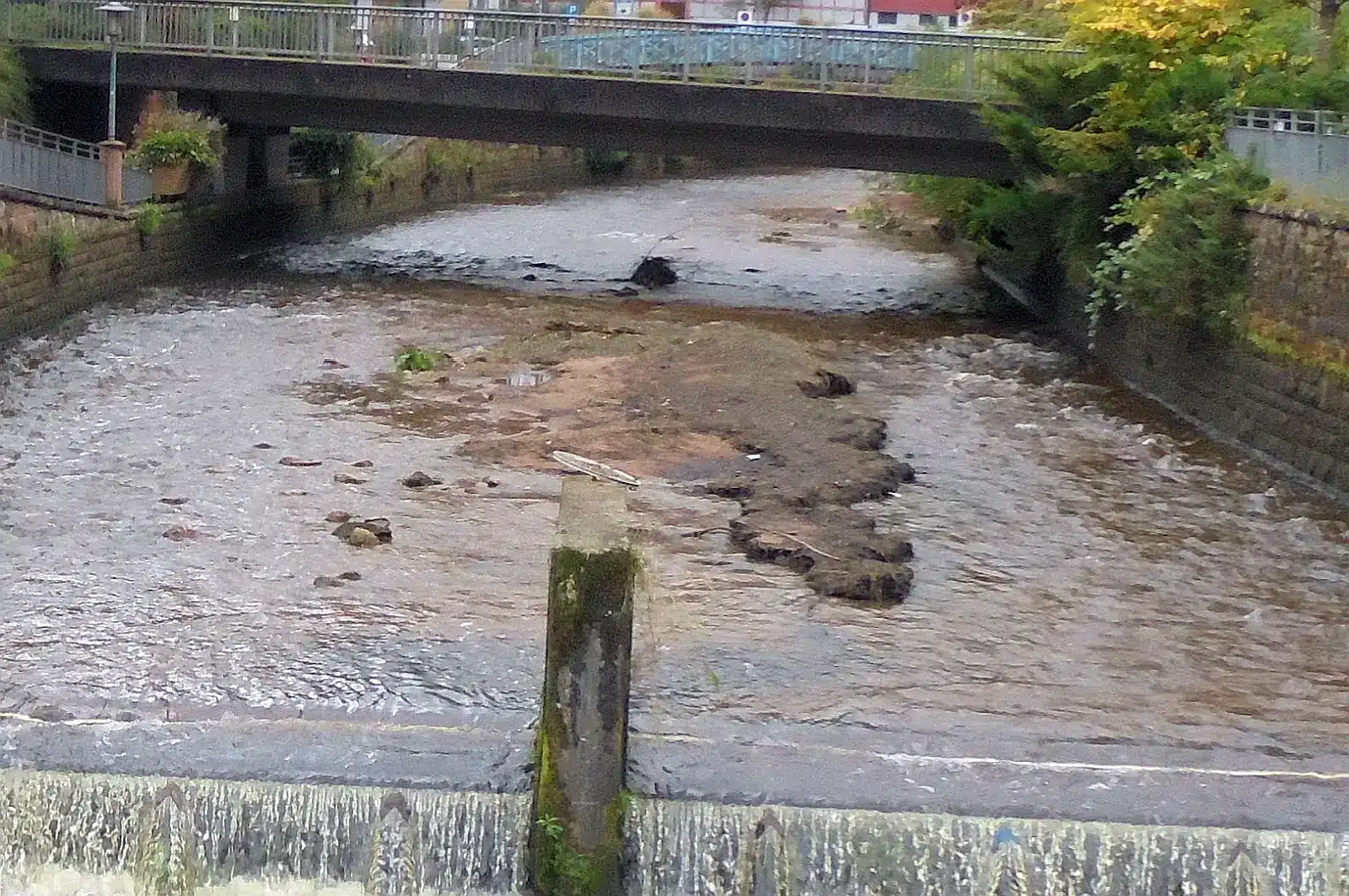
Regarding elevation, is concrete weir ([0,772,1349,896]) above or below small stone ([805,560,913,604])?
below

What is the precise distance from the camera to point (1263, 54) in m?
21.3

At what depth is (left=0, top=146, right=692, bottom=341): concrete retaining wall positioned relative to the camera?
23438mm

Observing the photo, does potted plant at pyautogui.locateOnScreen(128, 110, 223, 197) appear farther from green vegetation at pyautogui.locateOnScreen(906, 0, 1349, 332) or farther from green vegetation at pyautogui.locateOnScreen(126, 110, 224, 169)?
green vegetation at pyautogui.locateOnScreen(906, 0, 1349, 332)

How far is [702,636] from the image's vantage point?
11883mm

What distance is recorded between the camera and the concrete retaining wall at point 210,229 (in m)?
23.4

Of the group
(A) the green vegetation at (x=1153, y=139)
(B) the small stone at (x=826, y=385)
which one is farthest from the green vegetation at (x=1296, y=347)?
(B) the small stone at (x=826, y=385)

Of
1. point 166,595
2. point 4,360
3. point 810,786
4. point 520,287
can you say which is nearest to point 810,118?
point 520,287

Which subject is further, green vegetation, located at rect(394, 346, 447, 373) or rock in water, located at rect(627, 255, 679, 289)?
rock in water, located at rect(627, 255, 679, 289)

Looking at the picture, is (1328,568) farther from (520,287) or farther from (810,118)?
(520,287)

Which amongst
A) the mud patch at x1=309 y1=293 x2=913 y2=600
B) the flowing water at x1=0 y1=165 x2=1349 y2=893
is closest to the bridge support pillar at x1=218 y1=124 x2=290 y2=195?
the mud patch at x1=309 y1=293 x2=913 y2=600

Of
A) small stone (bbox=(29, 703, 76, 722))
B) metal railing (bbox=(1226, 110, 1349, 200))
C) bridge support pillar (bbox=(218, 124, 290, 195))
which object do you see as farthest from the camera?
bridge support pillar (bbox=(218, 124, 290, 195))

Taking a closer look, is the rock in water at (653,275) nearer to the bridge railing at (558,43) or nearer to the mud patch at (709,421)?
the bridge railing at (558,43)

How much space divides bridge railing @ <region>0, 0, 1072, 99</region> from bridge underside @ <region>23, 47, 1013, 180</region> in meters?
0.37

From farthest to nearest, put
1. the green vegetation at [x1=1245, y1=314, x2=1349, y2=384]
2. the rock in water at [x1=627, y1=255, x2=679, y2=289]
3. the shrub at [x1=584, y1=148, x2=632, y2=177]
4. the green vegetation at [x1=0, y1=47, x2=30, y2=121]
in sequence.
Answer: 1. the shrub at [x1=584, y1=148, x2=632, y2=177]
2. the rock in water at [x1=627, y1=255, x2=679, y2=289]
3. the green vegetation at [x1=0, y1=47, x2=30, y2=121]
4. the green vegetation at [x1=1245, y1=314, x2=1349, y2=384]
